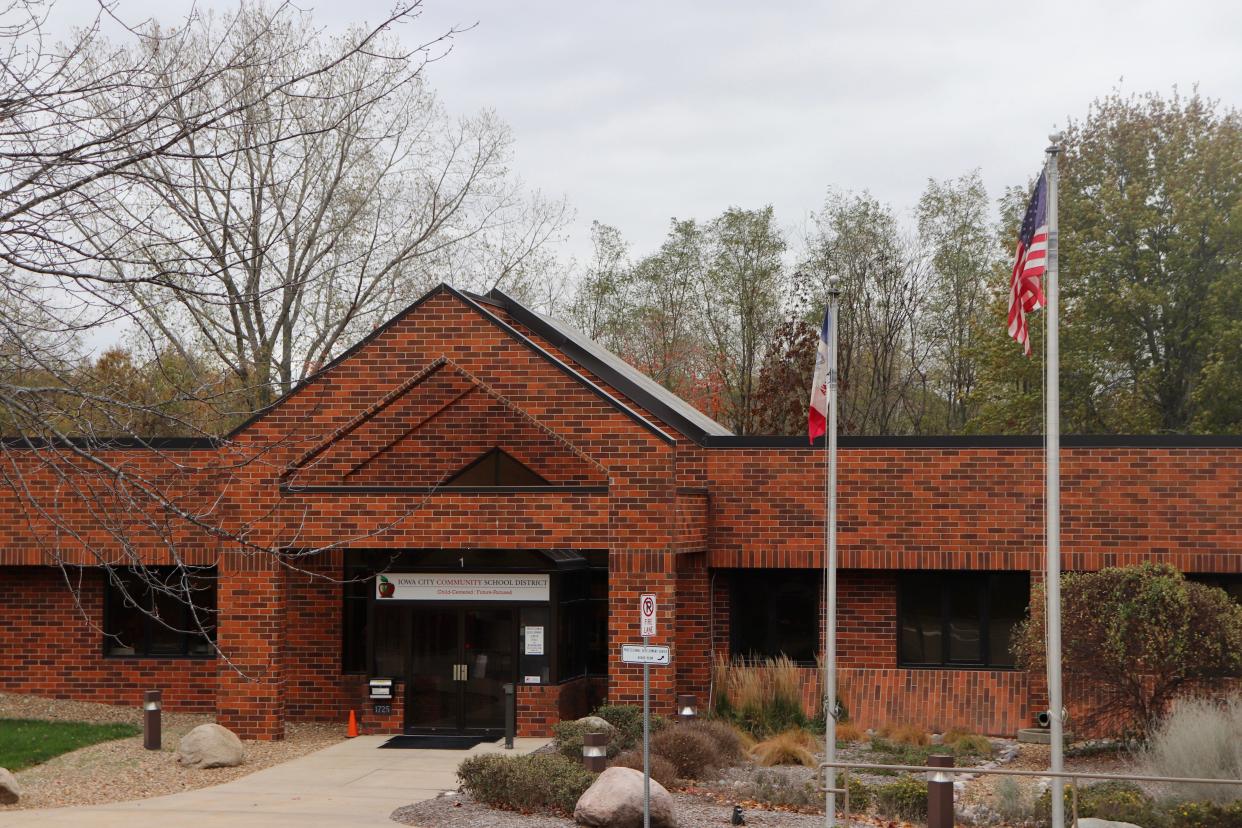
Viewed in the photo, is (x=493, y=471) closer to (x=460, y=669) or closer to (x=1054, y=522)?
(x=460, y=669)

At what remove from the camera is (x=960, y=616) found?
77.8 ft

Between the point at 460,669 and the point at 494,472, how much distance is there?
3364mm

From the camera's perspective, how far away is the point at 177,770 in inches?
770

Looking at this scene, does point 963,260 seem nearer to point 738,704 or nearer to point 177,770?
point 738,704

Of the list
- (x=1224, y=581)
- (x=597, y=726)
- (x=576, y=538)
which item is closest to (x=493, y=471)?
(x=576, y=538)

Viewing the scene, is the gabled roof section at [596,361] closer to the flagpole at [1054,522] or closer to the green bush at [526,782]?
the green bush at [526,782]

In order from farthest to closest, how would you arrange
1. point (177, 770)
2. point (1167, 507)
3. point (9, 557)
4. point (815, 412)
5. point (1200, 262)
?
1. point (1200, 262)
2. point (9, 557)
3. point (1167, 507)
4. point (177, 770)
5. point (815, 412)

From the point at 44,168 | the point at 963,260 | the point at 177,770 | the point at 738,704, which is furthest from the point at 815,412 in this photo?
the point at 963,260

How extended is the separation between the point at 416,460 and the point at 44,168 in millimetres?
17807

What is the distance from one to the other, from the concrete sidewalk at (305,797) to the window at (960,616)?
6.55 m

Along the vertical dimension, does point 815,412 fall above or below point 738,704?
above

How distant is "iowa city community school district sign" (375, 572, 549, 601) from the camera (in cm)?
2317

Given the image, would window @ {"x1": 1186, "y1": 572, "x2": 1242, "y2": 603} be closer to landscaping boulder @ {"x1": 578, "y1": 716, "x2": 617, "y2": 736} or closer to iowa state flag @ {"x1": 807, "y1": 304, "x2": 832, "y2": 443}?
iowa state flag @ {"x1": 807, "y1": 304, "x2": 832, "y2": 443}

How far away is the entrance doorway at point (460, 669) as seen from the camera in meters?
23.3
